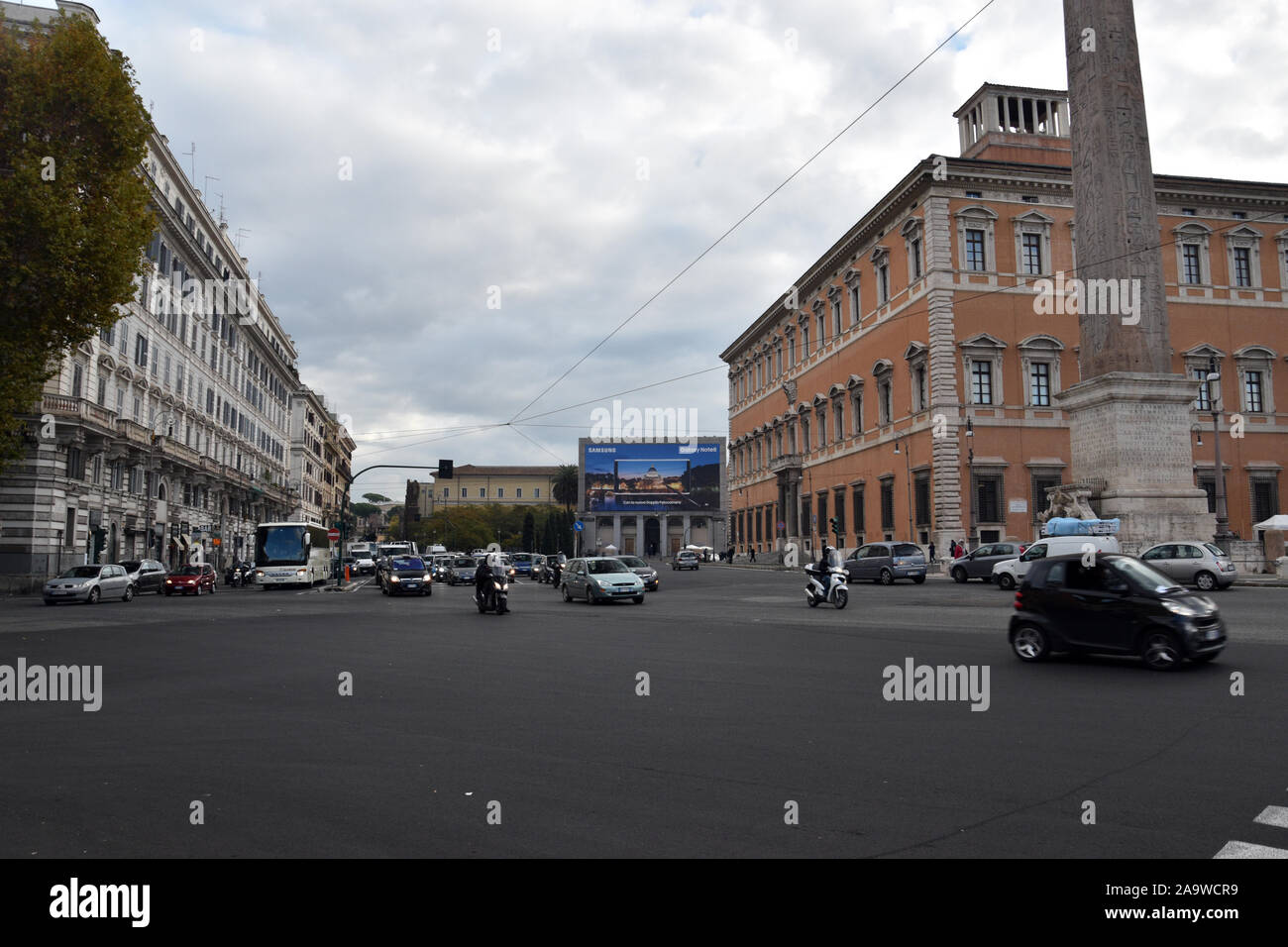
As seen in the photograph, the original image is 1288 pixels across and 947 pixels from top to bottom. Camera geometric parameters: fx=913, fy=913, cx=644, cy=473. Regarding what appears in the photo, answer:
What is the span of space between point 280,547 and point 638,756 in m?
37.8

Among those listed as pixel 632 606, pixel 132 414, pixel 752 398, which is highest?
pixel 752 398

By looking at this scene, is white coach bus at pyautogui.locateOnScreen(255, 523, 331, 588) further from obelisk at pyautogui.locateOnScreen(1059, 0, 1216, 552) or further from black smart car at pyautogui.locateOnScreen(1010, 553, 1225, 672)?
black smart car at pyautogui.locateOnScreen(1010, 553, 1225, 672)

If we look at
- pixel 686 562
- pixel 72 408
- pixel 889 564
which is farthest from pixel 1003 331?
pixel 72 408

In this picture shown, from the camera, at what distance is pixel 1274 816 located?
5145 mm

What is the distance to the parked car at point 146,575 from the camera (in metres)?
37.8

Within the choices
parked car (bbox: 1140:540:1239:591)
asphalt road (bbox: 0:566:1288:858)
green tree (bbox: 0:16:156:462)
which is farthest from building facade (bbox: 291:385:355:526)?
asphalt road (bbox: 0:566:1288:858)

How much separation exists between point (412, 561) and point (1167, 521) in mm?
27451

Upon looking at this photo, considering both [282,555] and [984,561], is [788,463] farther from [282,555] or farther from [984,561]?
[282,555]

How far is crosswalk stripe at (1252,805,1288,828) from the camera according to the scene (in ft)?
16.5

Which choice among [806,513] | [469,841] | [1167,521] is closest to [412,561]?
[1167,521]

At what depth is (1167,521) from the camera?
31.5 metres

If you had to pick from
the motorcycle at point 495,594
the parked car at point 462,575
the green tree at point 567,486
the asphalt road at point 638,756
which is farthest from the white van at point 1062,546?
the green tree at point 567,486
